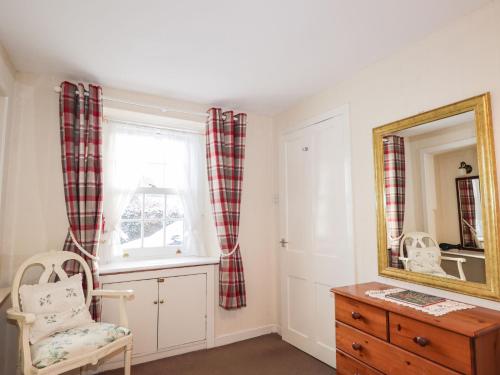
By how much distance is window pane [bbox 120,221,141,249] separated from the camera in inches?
116

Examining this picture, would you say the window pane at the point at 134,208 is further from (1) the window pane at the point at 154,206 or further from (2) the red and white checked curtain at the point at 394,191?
(2) the red and white checked curtain at the point at 394,191

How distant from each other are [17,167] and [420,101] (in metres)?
2.99

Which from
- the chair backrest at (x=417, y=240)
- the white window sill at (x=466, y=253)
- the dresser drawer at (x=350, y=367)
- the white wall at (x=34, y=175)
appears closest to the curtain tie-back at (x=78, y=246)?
the white wall at (x=34, y=175)

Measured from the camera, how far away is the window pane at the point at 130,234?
2941mm

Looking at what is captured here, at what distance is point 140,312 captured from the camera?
263 centimetres

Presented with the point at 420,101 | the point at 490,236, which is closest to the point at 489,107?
the point at 420,101

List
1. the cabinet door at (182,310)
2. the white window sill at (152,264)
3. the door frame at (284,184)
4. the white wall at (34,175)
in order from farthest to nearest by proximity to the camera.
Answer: the cabinet door at (182,310)
the white window sill at (152,264)
the door frame at (284,184)
the white wall at (34,175)

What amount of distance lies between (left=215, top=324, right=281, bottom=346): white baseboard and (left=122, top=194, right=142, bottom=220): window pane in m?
1.46

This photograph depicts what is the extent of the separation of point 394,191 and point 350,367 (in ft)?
3.92

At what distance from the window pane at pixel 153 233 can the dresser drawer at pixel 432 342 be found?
2254mm

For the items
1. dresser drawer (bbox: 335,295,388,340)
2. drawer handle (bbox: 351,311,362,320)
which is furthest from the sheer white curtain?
drawer handle (bbox: 351,311,362,320)

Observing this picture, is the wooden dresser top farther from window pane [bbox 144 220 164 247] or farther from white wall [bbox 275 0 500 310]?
window pane [bbox 144 220 164 247]

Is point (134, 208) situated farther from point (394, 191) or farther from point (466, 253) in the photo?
point (466, 253)

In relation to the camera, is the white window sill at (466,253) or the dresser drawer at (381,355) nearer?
the dresser drawer at (381,355)
